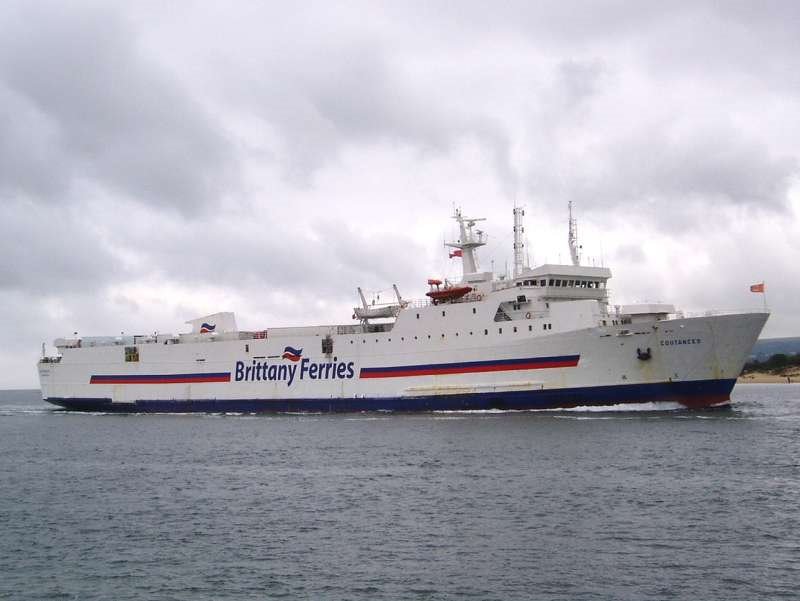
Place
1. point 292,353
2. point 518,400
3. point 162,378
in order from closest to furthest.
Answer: point 518,400
point 292,353
point 162,378

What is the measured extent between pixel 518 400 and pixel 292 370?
1330 centimetres

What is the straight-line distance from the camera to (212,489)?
21.2 m

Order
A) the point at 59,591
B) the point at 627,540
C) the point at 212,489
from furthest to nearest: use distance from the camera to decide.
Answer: the point at 212,489, the point at 627,540, the point at 59,591

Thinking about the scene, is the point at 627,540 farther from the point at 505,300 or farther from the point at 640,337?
the point at 505,300

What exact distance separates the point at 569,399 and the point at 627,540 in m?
19.7

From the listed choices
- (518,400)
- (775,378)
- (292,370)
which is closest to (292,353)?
(292,370)

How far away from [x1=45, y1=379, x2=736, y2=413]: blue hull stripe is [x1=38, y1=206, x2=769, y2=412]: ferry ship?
0.19 ft

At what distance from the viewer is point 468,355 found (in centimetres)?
3622

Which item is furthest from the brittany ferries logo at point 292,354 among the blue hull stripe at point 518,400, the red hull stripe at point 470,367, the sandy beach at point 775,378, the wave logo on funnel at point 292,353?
the sandy beach at point 775,378

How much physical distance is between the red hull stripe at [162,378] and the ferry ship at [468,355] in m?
0.08

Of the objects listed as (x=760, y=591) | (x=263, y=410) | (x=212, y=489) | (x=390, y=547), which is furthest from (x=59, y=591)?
(x=263, y=410)

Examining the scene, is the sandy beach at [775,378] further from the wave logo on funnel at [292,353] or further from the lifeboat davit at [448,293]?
the wave logo on funnel at [292,353]

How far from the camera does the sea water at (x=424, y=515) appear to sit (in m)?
13.0

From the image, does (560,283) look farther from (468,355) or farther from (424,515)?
(424,515)
